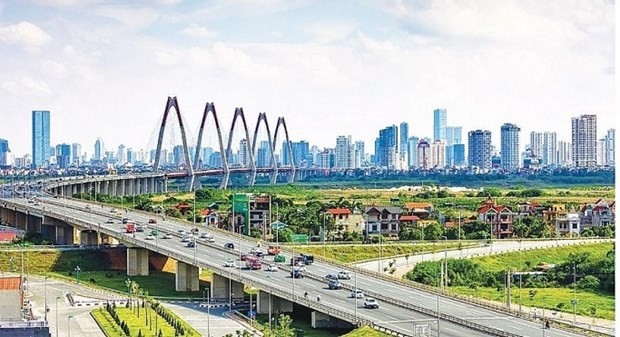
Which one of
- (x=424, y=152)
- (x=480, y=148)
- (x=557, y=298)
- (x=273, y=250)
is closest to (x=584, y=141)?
(x=480, y=148)

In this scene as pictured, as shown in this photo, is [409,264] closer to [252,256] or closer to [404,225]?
[252,256]

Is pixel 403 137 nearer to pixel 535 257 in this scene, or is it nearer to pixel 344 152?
pixel 344 152

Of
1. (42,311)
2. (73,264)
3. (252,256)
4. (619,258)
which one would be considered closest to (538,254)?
(252,256)

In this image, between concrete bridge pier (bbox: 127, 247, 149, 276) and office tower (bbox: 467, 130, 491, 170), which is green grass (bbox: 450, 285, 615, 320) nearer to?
concrete bridge pier (bbox: 127, 247, 149, 276)

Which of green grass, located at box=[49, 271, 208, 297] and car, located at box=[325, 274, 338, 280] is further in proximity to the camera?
green grass, located at box=[49, 271, 208, 297]

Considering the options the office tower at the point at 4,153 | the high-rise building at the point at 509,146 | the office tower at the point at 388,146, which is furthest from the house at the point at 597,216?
the office tower at the point at 4,153

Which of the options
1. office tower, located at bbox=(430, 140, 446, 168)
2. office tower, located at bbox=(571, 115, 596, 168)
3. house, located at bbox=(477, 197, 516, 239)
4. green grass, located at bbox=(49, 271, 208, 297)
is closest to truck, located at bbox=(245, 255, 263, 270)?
green grass, located at bbox=(49, 271, 208, 297)
